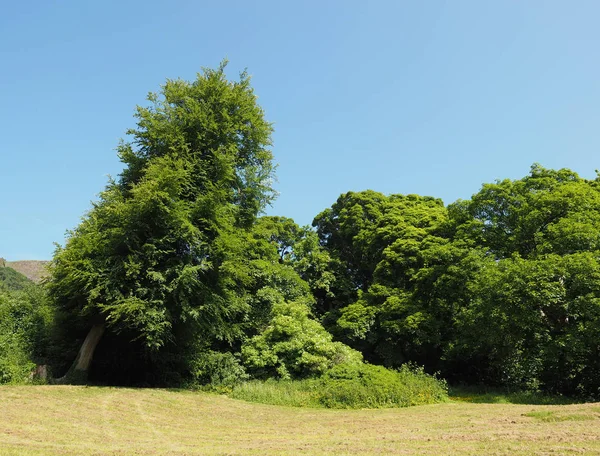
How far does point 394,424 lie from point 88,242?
44.9 ft

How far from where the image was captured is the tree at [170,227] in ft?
54.6

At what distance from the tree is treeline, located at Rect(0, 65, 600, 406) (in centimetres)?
8

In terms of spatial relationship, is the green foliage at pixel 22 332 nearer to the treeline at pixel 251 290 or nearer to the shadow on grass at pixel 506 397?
the treeline at pixel 251 290

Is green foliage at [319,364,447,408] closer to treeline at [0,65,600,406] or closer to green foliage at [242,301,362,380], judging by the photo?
treeline at [0,65,600,406]

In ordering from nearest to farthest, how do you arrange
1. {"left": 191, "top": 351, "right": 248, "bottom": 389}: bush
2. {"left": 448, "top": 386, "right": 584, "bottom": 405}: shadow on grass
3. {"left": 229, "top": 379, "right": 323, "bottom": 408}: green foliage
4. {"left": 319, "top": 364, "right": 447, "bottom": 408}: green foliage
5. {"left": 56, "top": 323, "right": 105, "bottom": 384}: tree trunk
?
{"left": 319, "top": 364, "right": 447, "bottom": 408}: green foliage → {"left": 229, "top": 379, "right": 323, "bottom": 408}: green foliage → {"left": 448, "top": 386, "right": 584, "bottom": 405}: shadow on grass → {"left": 56, "top": 323, "right": 105, "bottom": 384}: tree trunk → {"left": 191, "top": 351, "right": 248, "bottom": 389}: bush

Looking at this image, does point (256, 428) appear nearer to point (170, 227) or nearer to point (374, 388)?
point (374, 388)

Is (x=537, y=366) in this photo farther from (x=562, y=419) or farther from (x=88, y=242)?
(x=88, y=242)

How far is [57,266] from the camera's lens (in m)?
17.6

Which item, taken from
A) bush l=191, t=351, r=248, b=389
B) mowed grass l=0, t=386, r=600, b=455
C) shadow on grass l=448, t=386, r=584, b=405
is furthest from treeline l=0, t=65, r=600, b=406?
mowed grass l=0, t=386, r=600, b=455

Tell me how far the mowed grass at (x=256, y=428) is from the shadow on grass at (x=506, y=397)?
516cm

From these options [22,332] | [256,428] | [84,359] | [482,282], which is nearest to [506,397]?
[482,282]

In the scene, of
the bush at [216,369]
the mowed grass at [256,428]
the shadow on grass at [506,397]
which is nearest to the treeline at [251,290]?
the bush at [216,369]

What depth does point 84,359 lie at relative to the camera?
1806 cm

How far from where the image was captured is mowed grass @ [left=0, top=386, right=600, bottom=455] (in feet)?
22.5
